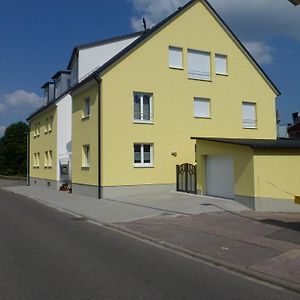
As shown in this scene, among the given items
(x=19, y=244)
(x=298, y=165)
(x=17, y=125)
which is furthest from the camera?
(x=17, y=125)

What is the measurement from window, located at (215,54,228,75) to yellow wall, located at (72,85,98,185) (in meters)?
7.50

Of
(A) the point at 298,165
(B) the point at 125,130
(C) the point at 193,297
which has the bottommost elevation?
(C) the point at 193,297

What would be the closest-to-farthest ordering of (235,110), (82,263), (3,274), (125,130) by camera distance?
1. (3,274)
2. (82,263)
3. (125,130)
4. (235,110)

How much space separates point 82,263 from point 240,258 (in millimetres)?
2843

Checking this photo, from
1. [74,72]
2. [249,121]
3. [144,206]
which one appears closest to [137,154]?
[144,206]

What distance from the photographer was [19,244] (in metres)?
9.96

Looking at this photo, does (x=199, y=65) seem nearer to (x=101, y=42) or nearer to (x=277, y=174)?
(x=101, y=42)

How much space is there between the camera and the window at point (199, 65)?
24969 mm

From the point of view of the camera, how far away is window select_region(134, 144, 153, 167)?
901 inches

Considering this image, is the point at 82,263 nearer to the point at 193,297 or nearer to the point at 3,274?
the point at 3,274

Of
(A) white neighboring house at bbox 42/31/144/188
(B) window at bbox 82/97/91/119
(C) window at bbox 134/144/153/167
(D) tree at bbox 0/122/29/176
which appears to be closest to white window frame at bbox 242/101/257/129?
(C) window at bbox 134/144/153/167

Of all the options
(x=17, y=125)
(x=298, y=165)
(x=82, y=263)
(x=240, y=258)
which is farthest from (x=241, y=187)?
(x=17, y=125)

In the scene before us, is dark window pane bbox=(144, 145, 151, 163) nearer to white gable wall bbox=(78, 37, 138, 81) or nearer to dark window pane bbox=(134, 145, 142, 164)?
dark window pane bbox=(134, 145, 142, 164)

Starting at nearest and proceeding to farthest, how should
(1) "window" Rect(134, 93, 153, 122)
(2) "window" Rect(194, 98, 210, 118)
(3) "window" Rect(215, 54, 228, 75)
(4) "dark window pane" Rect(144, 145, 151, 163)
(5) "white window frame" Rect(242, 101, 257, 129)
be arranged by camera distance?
(1) "window" Rect(134, 93, 153, 122)
(4) "dark window pane" Rect(144, 145, 151, 163)
(2) "window" Rect(194, 98, 210, 118)
(3) "window" Rect(215, 54, 228, 75)
(5) "white window frame" Rect(242, 101, 257, 129)
